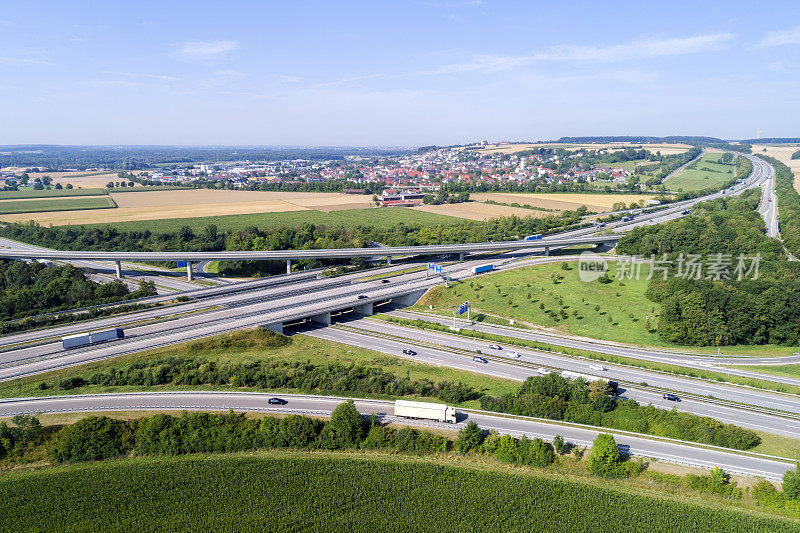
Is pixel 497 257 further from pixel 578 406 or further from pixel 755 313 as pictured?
pixel 578 406

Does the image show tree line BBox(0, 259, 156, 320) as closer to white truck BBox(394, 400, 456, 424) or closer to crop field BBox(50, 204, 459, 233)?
crop field BBox(50, 204, 459, 233)

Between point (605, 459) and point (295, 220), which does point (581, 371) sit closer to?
point (605, 459)

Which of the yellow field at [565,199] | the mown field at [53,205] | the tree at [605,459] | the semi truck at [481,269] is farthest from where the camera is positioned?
the yellow field at [565,199]

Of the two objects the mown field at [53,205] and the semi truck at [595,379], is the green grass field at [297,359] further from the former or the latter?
the mown field at [53,205]

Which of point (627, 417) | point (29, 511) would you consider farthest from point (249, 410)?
point (627, 417)

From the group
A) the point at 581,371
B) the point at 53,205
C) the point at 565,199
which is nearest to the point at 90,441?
the point at 581,371

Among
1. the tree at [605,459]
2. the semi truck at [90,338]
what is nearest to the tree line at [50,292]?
the semi truck at [90,338]

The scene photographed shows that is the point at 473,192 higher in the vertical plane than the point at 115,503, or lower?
higher
